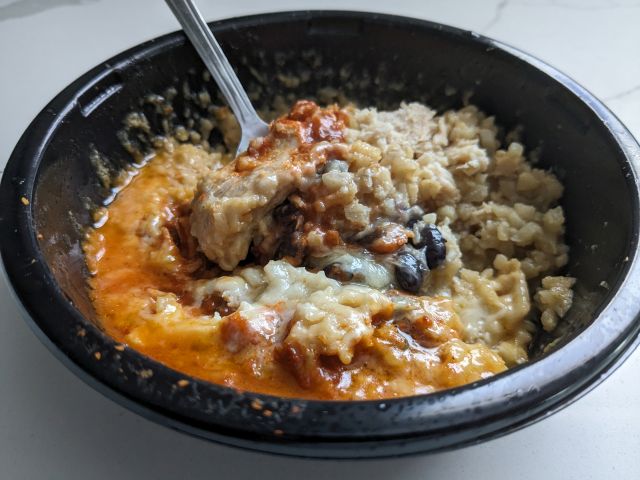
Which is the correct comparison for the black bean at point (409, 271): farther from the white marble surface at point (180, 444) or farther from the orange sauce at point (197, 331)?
the white marble surface at point (180, 444)

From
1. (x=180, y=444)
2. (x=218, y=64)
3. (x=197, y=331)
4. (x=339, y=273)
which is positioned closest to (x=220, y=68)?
(x=218, y=64)

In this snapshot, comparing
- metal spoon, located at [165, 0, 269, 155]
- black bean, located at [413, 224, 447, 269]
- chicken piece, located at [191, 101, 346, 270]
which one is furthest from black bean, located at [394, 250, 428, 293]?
metal spoon, located at [165, 0, 269, 155]

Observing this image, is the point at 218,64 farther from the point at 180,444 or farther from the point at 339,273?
the point at 180,444

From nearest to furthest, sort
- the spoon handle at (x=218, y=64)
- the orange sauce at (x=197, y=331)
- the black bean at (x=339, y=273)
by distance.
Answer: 1. the orange sauce at (x=197, y=331)
2. the black bean at (x=339, y=273)
3. the spoon handle at (x=218, y=64)

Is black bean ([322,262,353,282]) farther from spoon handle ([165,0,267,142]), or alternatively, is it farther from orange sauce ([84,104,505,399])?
spoon handle ([165,0,267,142])

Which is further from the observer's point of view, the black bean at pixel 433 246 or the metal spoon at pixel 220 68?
A: the metal spoon at pixel 220 68

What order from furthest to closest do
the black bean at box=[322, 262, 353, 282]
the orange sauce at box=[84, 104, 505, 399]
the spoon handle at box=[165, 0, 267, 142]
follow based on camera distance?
the spoon handle at box=[165, 0, 267, 142], the black bean at box=[322, 262, 353, 282], the orange sauce at box=[84, 104, 505, 399]

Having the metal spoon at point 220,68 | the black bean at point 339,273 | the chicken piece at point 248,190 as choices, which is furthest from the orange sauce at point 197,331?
the metal spoon at point 220,68
